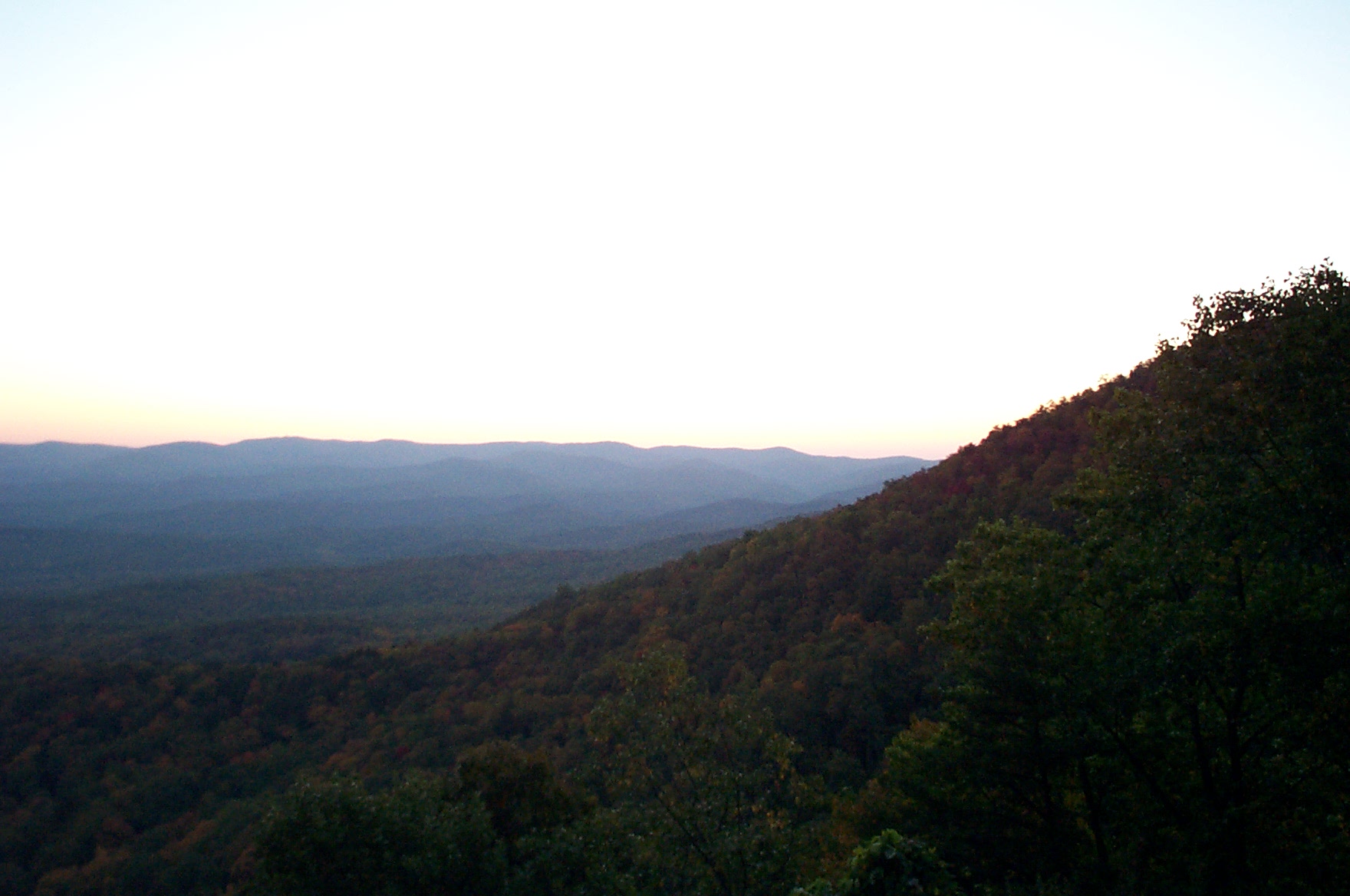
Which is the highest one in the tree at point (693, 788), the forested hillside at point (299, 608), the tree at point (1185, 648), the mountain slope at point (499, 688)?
the tree at point (1185, 648)

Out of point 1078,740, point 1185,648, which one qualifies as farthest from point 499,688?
point 1185,648

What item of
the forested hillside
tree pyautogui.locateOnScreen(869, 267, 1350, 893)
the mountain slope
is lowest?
the forested hillside

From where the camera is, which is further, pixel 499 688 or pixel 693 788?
pixel 499 688

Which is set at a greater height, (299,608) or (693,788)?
(693,788)

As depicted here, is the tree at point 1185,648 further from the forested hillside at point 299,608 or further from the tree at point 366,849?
the forested hillside at point 299,608

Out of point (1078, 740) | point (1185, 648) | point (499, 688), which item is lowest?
point (499, 688)

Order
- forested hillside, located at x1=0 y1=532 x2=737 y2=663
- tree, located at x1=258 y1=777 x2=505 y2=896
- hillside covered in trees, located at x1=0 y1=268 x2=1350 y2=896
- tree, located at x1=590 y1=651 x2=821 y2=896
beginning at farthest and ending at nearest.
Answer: forested hillside, located at x1=0 y1=532 x2=737 y2=663 → tree, located at x1=258 y1=777 x2=505 y2=896 → tree, located at x1=590 y1=651 x2=821 y2=896 → hillside covered in trees, located at x1=0 y1=268 x2=1350 y2=896

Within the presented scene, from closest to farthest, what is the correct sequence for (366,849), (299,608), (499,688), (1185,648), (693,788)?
(1185,648) < (693,788) < (366,849) < (499,688) < (299,608)

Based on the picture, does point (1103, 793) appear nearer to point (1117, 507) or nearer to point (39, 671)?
point (1117, 507)

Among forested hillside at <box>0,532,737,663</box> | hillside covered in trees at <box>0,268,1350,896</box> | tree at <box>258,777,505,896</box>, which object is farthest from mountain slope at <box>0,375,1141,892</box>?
forested hillside at <box>0,532,737,663</box>

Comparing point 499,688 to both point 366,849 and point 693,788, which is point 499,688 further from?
point 693,788

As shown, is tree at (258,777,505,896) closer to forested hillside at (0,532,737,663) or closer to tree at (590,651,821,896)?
tree at (590,651,821,896)

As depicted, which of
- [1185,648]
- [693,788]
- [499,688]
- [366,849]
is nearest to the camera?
[1185,648]

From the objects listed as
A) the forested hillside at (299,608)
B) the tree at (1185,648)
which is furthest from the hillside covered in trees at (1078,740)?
the forested hillside at (299,608)
